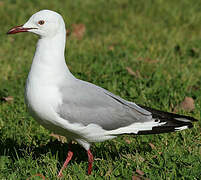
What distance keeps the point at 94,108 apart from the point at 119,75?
6.46 feet

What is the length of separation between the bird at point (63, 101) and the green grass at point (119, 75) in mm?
301

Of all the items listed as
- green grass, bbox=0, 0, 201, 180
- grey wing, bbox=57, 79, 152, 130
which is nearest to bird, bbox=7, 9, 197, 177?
grey wing, bbox=57, 79, 152, 130

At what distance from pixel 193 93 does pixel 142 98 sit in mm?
671

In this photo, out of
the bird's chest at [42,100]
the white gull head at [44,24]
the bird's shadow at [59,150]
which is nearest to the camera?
the bird's chest at [42,100]

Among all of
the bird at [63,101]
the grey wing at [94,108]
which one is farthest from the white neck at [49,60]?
the grey wing at [94,108]

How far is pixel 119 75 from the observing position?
6.01 metres

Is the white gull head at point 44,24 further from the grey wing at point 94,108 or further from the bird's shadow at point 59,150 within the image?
the bird's shadow at point 59,150

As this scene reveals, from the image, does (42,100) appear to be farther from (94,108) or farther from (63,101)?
(94,108)

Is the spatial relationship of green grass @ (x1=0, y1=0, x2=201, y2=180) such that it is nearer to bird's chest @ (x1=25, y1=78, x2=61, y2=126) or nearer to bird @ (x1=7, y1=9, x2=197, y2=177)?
bird @ (x1=7, y1=9, x2=197, y2=177)

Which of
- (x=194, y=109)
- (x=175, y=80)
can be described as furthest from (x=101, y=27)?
(x=194, y=109)

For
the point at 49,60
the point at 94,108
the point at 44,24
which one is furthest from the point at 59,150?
the point at 44,24

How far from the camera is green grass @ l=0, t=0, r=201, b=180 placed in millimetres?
4141

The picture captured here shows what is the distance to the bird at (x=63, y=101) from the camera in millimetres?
3879

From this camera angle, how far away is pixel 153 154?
437 cm
